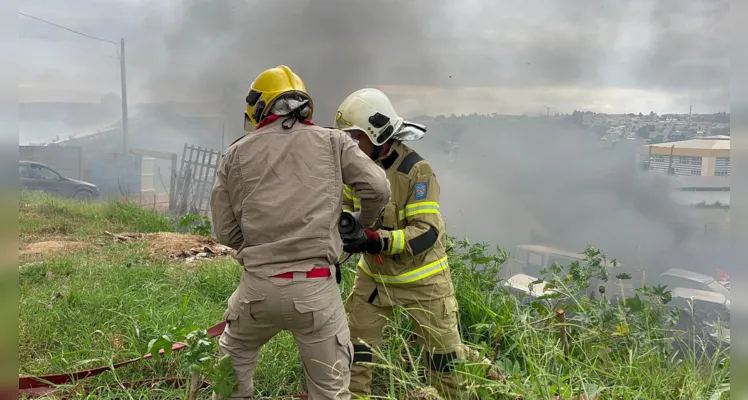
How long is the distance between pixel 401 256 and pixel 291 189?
789 millimetres

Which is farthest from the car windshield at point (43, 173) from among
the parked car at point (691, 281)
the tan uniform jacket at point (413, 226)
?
the parked car at point (691, 281)

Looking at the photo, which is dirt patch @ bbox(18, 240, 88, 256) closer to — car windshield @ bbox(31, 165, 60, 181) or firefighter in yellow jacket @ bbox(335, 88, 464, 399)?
car windshield @ bbox(31, 165, 60, 181)

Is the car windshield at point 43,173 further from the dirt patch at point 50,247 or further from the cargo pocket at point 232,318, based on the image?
the cargo pocket at point 232,318

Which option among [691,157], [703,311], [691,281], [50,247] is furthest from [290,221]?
[50,247]

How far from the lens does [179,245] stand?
7.10 metres

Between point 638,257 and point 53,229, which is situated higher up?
point 638,257

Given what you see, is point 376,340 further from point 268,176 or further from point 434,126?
point 434,126

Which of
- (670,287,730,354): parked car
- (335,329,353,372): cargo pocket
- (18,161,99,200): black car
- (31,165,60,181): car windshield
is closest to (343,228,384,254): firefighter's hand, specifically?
(335,329,353,372): cargo pocket

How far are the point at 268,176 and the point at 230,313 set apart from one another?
68 cm

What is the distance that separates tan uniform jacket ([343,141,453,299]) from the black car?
30.2ft

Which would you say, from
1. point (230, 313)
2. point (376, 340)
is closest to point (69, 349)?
point (230, 313)

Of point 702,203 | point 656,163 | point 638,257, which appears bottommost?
point 638,257

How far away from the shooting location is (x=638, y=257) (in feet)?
14.6

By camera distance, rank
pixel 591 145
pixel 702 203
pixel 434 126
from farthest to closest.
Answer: pixel 434 126 → pixel 591 145 → pixel 702 203
